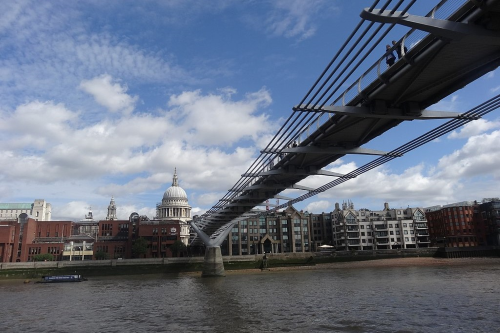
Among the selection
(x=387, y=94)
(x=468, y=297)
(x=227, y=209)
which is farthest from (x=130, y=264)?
(x=387, y=94)

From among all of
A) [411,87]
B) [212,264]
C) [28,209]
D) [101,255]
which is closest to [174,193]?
[101,255]

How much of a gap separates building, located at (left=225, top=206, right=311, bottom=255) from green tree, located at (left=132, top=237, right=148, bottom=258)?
73.6 feet

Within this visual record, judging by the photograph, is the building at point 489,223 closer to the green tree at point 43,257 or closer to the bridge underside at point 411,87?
the bridge underside at point 411,87

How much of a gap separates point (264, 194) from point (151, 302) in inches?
634

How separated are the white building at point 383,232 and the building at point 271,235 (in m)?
10.1

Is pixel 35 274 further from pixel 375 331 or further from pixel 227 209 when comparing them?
pixel 375 331

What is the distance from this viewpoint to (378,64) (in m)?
14.6

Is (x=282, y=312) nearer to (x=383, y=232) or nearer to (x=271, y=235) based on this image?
(x=271, y=235)

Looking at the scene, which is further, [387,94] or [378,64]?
[387,94]

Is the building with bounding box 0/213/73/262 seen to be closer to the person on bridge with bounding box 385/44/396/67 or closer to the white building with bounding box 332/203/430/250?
the white building with bounding box 332/203/430/250

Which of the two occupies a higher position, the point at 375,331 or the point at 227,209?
the point at 227,209

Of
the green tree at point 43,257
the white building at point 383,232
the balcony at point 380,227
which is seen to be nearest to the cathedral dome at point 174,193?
the green tree at point 43,257

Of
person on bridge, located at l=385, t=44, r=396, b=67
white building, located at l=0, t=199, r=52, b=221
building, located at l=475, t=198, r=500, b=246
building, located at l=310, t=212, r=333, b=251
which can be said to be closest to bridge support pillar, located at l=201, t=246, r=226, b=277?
person on bridge, located at l=385, t=44, r=396, b=67

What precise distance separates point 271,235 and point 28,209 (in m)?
114
